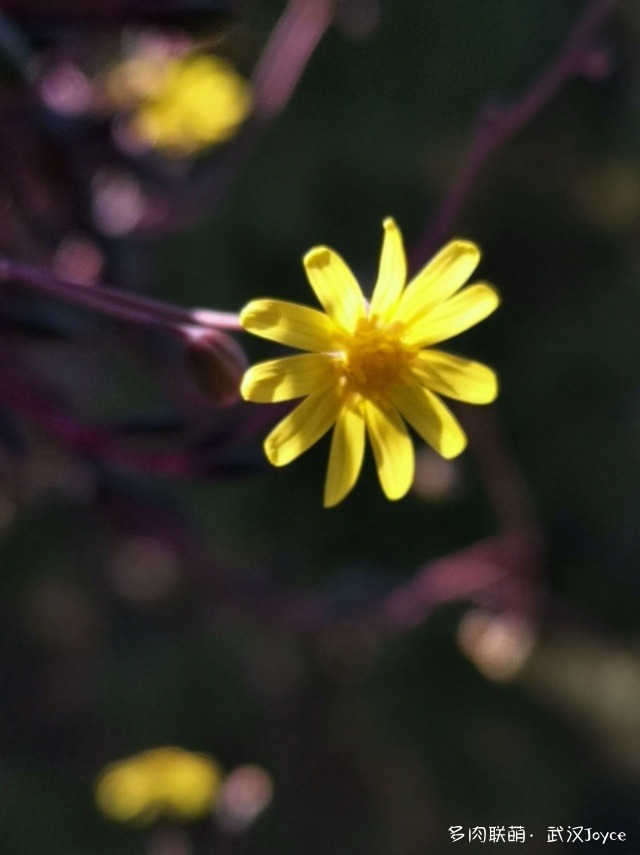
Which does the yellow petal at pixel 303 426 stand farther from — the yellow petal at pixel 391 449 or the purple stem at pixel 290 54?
the purple stem at pixel 290 54

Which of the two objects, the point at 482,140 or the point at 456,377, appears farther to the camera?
the point at 482,140

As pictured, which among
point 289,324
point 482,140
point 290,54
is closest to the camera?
point 289,324

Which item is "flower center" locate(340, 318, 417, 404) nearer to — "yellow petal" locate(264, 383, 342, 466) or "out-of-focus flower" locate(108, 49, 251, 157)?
"yellow petal" locate(264, 383, 342, 466)

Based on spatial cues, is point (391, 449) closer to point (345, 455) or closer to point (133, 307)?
point (345, 455)

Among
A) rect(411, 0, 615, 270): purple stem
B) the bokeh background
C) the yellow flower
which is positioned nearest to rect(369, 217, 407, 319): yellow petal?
the yellow flower

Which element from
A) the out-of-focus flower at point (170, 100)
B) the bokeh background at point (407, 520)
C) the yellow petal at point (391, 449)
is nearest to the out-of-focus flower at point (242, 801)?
the bokeh background at point (407, 520)

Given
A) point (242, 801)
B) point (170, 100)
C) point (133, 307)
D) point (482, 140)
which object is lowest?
point (242, 801)

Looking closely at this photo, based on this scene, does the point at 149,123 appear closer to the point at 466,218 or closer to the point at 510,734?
the point at 466,218

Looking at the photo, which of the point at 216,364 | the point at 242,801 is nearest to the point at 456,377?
the point at 216,364
